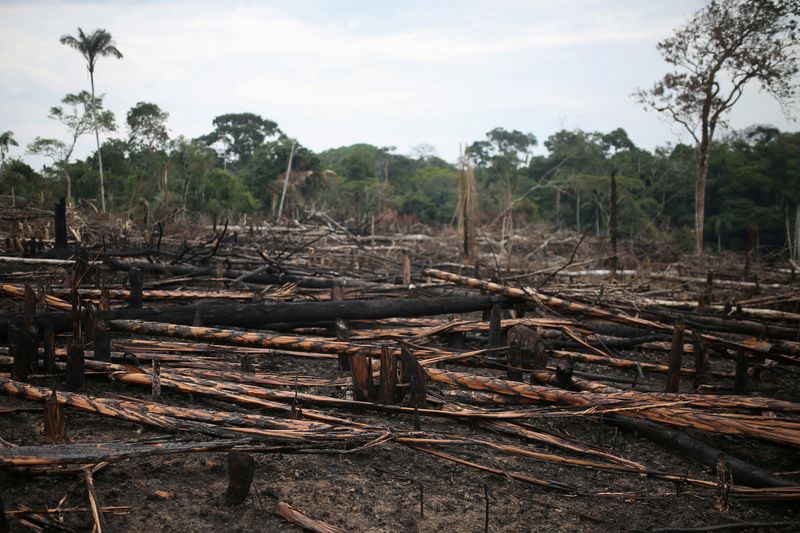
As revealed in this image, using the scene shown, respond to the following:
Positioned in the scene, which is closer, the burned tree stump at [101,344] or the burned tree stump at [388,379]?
the burned tree stump at [388,379]

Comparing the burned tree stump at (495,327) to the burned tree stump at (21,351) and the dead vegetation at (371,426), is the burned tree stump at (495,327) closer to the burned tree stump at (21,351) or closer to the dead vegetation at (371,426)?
the dead vegetation at (371,426)

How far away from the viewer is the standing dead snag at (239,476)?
89.2 inches

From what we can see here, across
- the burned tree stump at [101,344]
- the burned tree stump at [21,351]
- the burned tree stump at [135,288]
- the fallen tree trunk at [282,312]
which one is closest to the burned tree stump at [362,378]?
the burned tree stump at [101,344]

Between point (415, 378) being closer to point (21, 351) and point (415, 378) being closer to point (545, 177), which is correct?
point (21, 351)

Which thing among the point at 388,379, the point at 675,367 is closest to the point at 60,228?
the point at 388,379

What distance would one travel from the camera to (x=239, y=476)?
232cm

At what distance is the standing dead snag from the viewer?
2.27m

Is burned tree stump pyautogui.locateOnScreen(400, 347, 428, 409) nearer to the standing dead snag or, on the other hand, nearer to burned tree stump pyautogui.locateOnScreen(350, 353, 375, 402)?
burned tree stump pyautogui.locateOnScreen(350, 353, 375, 402)

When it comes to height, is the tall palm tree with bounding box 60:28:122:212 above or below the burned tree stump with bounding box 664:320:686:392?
above

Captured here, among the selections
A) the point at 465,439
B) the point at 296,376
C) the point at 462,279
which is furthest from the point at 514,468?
Answer: the point at 462,279

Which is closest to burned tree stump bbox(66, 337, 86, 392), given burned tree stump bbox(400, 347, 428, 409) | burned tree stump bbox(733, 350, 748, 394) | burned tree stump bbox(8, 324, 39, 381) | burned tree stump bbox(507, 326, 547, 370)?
burned tree stump bbox(8, 324, 39, 381)

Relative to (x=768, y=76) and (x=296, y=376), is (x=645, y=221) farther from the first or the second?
(x=296, y=376)

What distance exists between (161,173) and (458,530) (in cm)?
2401

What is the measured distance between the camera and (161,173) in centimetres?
2389
